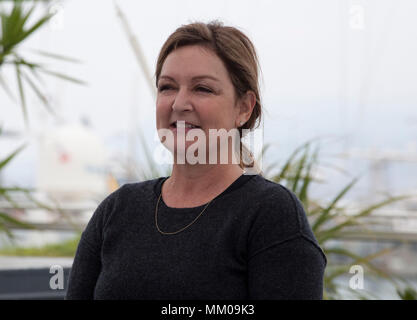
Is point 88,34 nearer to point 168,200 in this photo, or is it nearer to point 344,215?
point 344,215

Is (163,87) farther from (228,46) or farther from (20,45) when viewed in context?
(20,45)

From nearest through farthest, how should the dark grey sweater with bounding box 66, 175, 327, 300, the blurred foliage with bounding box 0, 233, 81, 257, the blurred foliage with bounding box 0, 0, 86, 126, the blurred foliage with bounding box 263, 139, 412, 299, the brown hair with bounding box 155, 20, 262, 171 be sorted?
the dark grey sweater with bounding box 66, 175, 327, 300, the brown hair with bounding box 155, 20, 262, 171, the blurred foliage with bounding box 263, 139, 412, 299, the blurred foliage with bounding box 0, 0, 86, 126, the blurred foliage with bounding box 0, 233, 81, 257

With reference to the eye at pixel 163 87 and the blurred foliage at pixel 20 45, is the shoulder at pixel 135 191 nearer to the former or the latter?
the eye at pixel 163 87

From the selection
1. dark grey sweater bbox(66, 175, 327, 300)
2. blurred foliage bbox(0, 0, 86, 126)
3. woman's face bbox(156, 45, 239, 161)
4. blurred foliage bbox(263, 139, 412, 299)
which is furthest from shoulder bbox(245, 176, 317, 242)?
blurred foliage bbox(0, 0, 86, 126)

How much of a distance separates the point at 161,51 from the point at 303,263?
0.41 m

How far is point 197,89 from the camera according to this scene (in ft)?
2.58

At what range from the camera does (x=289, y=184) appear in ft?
5.06

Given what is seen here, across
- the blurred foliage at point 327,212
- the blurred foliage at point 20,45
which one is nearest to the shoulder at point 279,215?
the blurred foliage at point 327,212

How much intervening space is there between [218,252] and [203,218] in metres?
0.07

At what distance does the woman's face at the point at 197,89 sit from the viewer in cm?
78

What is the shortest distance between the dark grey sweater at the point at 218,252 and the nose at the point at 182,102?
0.46 feet

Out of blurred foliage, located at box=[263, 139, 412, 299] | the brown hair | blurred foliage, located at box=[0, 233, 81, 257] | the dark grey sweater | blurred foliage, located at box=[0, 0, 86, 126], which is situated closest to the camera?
the dark grey sweater

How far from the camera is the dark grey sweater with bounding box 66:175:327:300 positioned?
69 cm

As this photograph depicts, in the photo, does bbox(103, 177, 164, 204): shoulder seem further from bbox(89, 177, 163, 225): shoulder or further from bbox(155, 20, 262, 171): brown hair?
bbox(155, 20, 262, 171): brown hair
